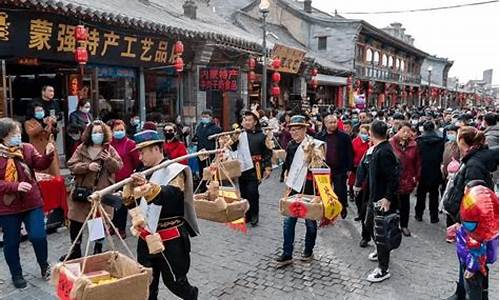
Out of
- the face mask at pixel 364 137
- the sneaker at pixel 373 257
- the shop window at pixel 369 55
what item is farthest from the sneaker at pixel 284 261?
the shop window at pixel 369 55

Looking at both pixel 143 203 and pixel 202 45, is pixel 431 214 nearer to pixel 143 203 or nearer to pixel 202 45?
pixel 143 203

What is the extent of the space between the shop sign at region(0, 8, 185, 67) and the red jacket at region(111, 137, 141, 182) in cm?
301

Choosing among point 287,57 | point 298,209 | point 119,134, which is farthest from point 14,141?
point 287,57

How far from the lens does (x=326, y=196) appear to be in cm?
532

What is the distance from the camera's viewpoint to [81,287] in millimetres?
2938

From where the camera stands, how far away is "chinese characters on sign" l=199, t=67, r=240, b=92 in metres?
12.9

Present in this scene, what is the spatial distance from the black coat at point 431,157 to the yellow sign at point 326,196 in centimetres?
295

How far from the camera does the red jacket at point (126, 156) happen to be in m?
6.55

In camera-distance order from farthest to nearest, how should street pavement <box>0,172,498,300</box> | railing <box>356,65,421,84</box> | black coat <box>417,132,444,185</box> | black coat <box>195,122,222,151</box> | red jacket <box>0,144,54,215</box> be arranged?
railing <box>356,65,421,84</box>
black coat <box>195,122,222,151</box>
black coat <box>417,132,444,185</box>
street pavement <box>0,172,498,300</box>
red jacket <box>0,144,54,215</box>

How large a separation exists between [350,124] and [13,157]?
7.21 meters

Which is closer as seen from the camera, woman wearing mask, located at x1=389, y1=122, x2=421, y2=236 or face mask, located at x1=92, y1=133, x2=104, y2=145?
face mask, located at x1=92, y1=133, x2=104, y2=145

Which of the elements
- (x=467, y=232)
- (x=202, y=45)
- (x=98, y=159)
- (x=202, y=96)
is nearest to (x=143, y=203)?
(x=98, y=159)

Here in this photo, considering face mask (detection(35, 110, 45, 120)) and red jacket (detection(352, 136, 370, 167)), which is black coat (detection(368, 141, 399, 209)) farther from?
face mask (detection(35, 110, 45, 120))

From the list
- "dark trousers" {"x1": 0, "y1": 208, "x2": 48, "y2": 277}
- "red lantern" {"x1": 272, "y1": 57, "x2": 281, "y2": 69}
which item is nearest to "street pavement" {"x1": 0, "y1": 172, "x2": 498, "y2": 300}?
"dark trousers" {"x1": 0, "y1": 208, "x2": 48, "y2": 277}
